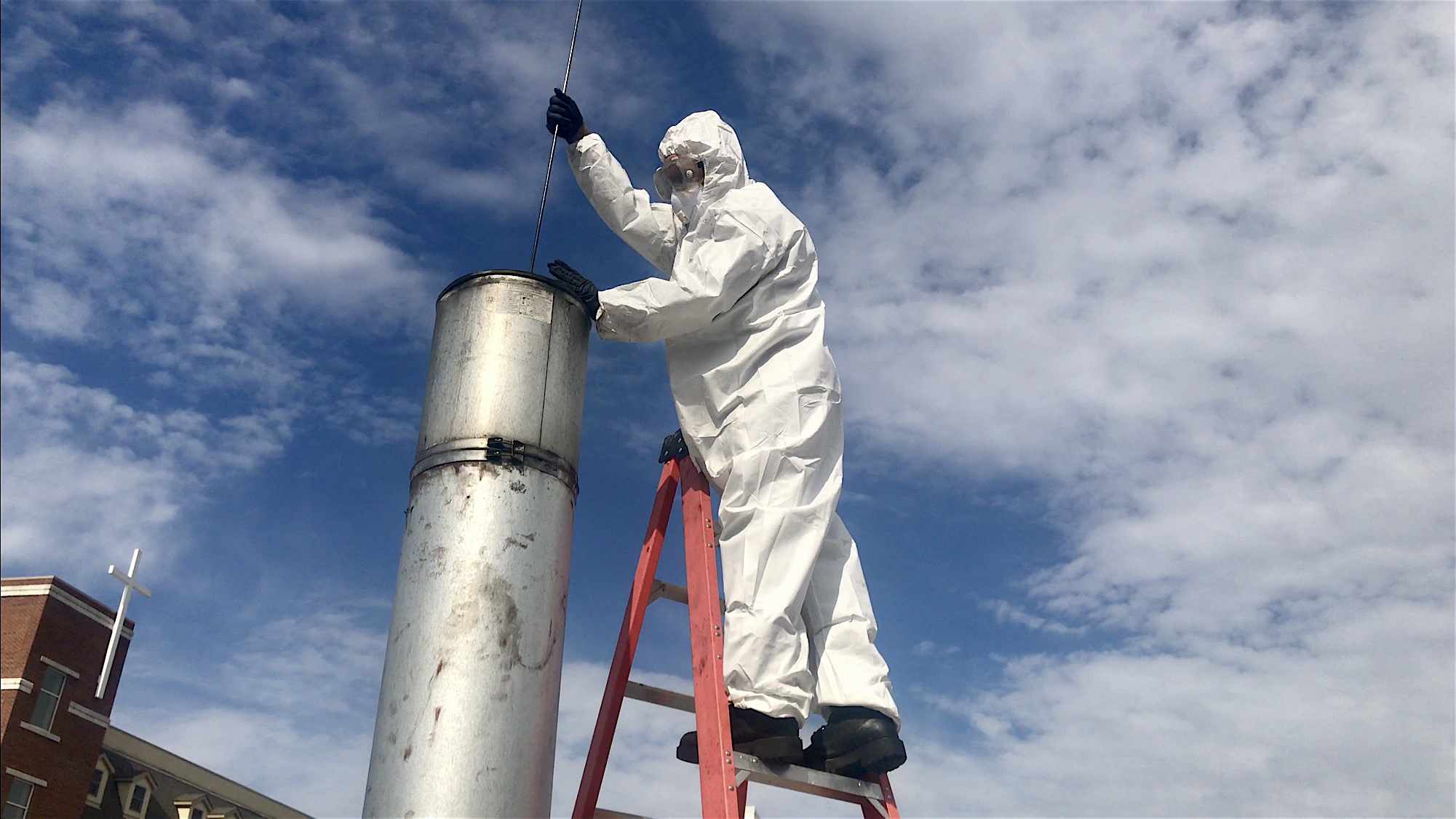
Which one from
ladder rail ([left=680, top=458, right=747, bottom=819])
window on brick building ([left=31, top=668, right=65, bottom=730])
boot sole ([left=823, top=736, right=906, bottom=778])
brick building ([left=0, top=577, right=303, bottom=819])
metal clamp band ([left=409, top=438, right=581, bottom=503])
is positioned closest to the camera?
ladder rail ([left=680, top=458, right=747, bottom=819])

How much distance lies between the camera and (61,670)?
1134 inches

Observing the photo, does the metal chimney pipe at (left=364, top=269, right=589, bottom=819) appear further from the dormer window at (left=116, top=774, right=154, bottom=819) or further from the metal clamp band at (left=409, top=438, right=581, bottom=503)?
the dormer window at (left=116, top=774, right=154, bottom=819)

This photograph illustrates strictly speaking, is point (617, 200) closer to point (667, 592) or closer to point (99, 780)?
point (667, 592)

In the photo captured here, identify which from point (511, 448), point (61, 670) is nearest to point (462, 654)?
point (511, 448)

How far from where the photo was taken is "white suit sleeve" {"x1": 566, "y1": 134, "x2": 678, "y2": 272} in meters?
5.34

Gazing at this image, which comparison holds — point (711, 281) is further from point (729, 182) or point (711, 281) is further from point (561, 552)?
point (561, 552)

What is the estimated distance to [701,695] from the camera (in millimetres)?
4148

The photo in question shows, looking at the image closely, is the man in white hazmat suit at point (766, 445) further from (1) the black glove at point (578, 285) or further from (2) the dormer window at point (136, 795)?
(2) the dormer window at point (136, 795)

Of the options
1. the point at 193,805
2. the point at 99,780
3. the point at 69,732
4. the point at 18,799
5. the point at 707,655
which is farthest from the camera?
the point at 99,780

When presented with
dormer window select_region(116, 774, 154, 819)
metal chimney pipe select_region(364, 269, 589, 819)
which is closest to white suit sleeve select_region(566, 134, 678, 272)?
metal chimney pipe select_region(364, 269, 589, 819)

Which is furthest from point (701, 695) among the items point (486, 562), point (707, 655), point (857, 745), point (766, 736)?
point (486, 562)

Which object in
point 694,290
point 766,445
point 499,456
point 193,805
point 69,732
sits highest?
point 69,732

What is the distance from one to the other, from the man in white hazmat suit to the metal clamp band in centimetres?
59

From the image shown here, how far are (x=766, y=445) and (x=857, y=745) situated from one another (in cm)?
124
